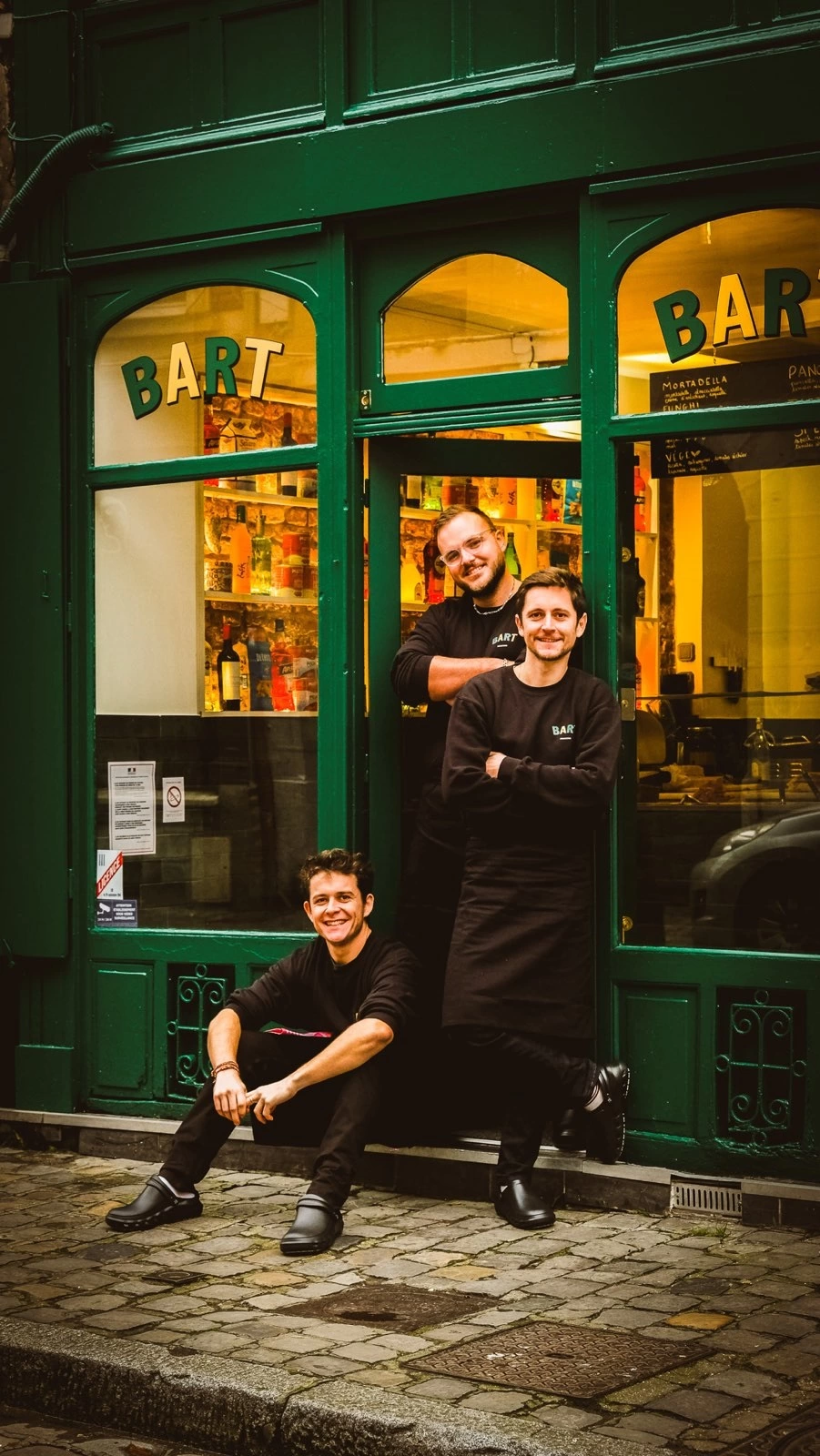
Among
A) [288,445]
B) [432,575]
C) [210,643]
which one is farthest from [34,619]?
[432,575]

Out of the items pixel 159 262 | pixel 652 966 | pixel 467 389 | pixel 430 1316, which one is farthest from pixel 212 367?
pixel 430 1316

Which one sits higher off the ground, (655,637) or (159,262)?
(159,262)

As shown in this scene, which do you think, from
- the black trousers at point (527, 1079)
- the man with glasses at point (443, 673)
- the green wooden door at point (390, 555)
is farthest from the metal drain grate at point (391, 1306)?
the green wooden door at point (390, 555)

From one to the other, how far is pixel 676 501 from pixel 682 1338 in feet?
9.71

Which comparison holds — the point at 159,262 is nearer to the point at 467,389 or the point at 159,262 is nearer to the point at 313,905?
the point at 467,389

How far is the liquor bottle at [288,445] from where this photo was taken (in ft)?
24.8

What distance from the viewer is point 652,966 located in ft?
22.1

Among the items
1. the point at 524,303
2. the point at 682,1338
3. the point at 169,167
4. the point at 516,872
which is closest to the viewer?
the point at 682,1338

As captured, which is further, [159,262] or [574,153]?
[159,262]

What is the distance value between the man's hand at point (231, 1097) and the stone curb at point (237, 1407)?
1.17m

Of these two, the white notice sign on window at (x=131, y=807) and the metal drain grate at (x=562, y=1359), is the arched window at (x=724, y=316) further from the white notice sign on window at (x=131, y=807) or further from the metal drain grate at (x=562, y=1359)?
the metal drain grate at (x=562, y=1359)

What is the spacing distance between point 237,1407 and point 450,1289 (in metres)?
1.07

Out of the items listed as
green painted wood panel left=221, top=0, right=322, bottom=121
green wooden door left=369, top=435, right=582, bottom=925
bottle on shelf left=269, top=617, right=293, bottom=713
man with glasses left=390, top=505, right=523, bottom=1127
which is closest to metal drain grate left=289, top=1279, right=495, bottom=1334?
man with glasses left=390, top=505, right=523, bottom=1127

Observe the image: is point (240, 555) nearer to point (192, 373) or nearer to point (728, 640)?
point (192, 373)
